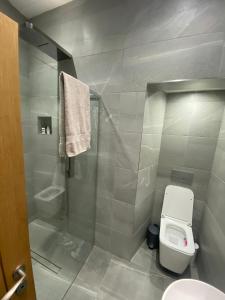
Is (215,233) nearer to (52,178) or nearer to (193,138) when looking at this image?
(193,138)

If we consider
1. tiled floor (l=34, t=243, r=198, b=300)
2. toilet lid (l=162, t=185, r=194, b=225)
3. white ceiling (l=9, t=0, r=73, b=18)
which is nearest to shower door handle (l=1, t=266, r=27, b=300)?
tiled floor (l=34, t=243, r=198, b=300)

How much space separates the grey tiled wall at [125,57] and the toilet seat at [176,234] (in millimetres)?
374

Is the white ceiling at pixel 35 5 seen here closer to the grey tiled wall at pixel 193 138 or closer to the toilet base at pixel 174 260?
the grey tiled wall at pixel 193 138

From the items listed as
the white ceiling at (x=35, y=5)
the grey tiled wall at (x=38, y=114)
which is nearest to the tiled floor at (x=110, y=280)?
the grey tiled wall at (x=38, y=114)

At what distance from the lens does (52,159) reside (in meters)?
1.90

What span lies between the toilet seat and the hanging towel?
1324mm

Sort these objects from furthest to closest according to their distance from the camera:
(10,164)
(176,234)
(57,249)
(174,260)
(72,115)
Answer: (176,234)
(57,249)
(174,260)
(72,115)
(10,164)

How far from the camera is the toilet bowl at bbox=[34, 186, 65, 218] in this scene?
190 centimetres

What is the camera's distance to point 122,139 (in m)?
1.58

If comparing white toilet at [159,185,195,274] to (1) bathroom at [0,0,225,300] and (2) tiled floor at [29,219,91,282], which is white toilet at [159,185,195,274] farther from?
(2) tiled floor at [29,219,91,282]

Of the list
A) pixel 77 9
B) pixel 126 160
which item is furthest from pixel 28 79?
pixel 126 160

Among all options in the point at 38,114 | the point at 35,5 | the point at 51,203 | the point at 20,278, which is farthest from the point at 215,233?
the point at 35,5

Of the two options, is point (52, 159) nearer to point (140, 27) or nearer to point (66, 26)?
point (66, 26)

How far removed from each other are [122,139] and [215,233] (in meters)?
1.24
